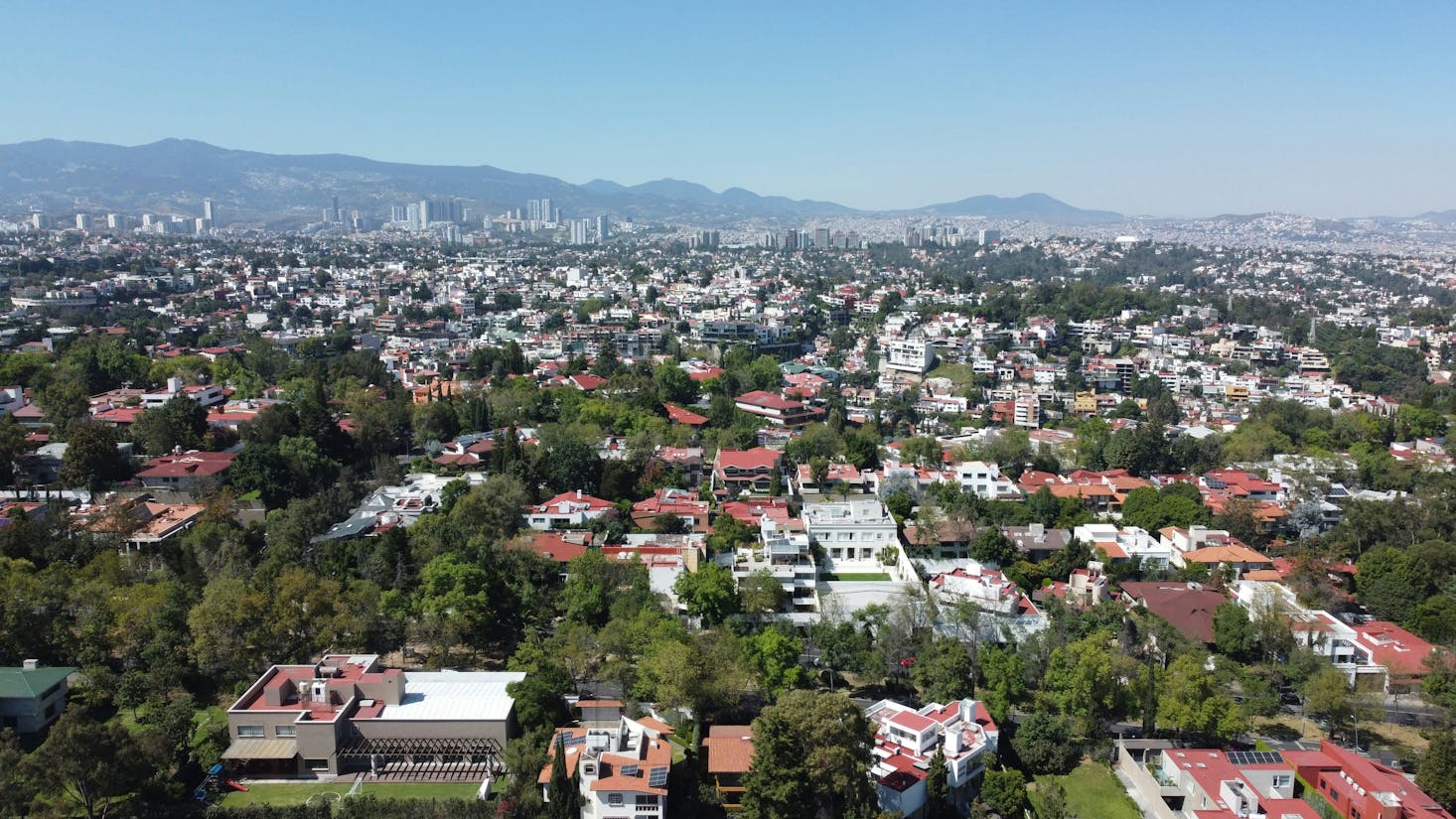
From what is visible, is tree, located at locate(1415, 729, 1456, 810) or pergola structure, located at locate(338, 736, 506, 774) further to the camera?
pergola structure, located at locate(338, 736, 506, 774)

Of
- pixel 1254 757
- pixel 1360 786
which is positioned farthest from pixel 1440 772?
pixel 1254 757

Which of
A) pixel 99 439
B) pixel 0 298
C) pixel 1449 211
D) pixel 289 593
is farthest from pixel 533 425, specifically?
pixel 1449 211

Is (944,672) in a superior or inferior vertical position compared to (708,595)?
inferior

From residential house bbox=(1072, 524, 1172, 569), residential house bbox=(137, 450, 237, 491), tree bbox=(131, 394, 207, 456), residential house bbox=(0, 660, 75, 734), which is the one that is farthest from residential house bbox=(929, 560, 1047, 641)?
tree bbox=(131, 394, 207, 456)

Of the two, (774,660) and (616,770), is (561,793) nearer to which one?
(616,770)

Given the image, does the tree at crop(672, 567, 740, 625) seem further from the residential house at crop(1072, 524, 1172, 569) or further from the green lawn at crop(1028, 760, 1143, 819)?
the residential house at crop(1072, 524, 1172, 569)

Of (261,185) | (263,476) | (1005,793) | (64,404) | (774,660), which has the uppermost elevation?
(261,185)

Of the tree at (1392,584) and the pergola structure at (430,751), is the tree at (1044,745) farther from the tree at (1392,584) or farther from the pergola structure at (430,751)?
the tree at (1392,584)
